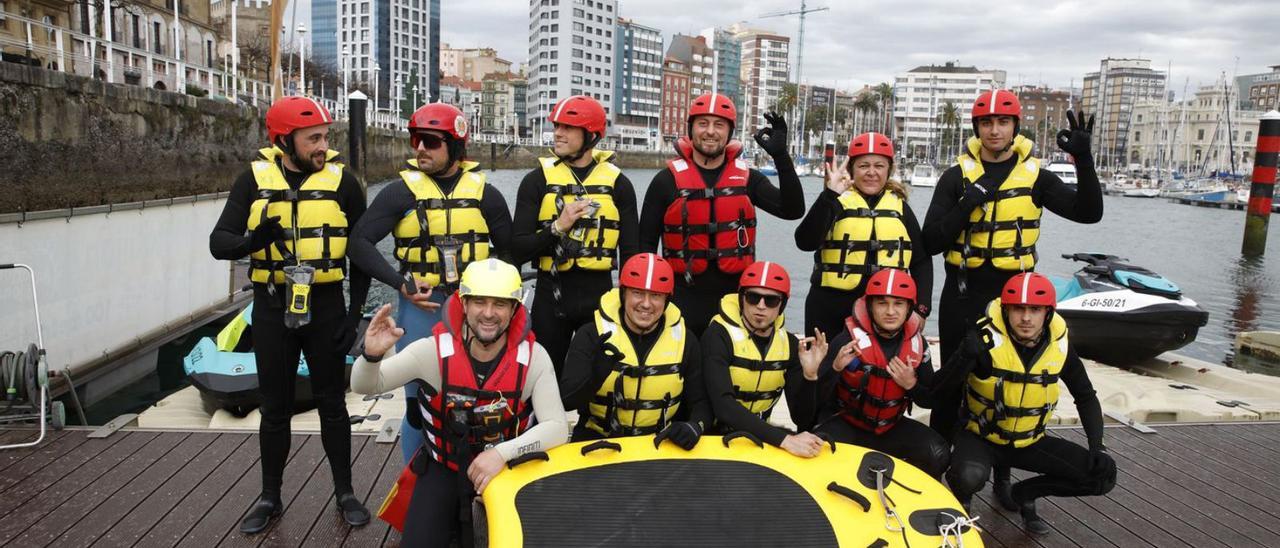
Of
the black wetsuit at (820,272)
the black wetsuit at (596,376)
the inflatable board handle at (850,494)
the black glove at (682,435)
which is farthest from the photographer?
the black wetsuit at (820,272)

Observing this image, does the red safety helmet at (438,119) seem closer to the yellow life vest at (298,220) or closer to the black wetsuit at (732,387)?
the yellow life vest at (298,220)

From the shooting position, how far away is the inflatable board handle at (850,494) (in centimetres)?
271

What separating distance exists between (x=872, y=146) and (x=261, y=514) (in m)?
3.45

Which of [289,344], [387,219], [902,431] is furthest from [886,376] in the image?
[289,344]

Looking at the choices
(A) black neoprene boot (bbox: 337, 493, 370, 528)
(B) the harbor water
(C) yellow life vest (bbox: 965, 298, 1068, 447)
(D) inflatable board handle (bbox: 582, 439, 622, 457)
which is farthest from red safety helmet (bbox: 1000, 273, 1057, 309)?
(B) the harbor water

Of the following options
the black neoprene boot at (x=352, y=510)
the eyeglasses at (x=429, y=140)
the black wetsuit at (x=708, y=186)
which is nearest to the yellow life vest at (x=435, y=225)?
the eyeglasses at (x=429, y=140)

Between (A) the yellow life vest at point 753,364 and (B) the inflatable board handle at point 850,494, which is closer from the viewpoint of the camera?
(B) the inflatable board handle at point 850,494

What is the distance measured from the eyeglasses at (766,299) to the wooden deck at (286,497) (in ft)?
5.05

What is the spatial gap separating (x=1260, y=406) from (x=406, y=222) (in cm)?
638

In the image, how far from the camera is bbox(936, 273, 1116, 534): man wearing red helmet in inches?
143

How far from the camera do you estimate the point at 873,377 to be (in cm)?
376

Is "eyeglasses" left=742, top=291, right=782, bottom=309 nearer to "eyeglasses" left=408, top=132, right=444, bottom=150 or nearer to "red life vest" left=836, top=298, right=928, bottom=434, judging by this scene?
"red life vest" left=836, top=298, right=928, bottom=434

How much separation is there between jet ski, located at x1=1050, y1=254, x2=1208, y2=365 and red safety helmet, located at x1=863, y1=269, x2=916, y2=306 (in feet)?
20.5

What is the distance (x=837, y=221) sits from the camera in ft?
A: 13.8
